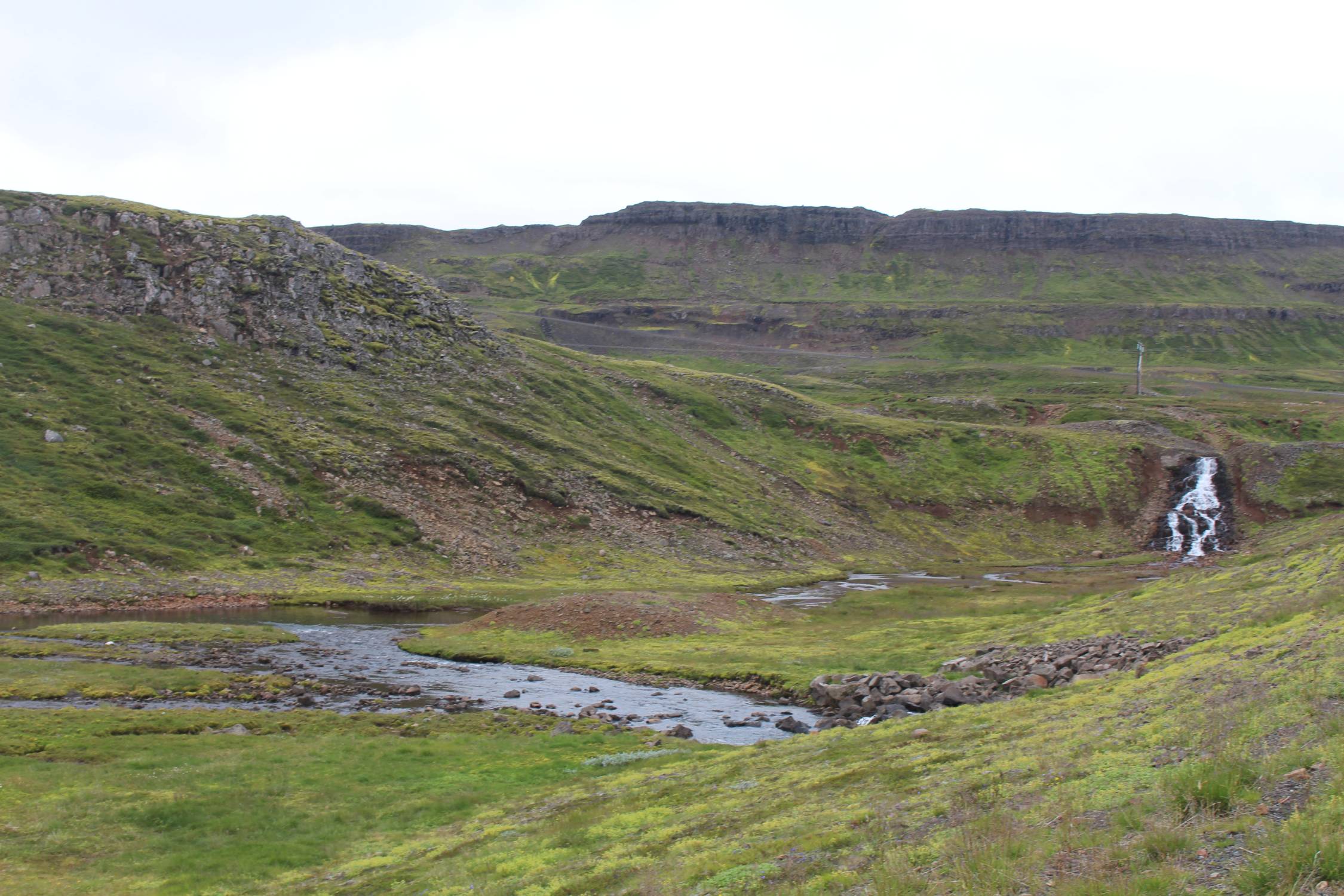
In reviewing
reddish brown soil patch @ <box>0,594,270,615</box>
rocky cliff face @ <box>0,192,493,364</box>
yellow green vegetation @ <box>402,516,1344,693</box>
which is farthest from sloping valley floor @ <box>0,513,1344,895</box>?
rocky cliff face @ <box>0,192,493,364</box>

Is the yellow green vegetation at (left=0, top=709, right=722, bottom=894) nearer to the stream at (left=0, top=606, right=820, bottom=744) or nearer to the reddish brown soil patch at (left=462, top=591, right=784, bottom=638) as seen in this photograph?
the stream at (left=0, top=606, right=820, bottom=744)

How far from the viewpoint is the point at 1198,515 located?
12938 centimetres

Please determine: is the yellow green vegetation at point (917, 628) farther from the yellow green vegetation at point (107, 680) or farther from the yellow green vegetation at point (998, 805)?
the yellow green vegetation at point (107, 680)

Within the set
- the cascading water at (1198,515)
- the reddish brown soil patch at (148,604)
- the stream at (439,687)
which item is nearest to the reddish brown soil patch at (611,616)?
the stream at (439,687)

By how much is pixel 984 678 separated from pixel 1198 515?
112 metres

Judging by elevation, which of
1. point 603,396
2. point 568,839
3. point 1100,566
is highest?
point 603,396

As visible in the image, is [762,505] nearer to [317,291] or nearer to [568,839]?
[317,291]

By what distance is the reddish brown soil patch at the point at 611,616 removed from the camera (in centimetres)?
6319

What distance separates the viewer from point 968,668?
40969 millimetres

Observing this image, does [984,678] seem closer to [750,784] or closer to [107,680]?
[750,784]

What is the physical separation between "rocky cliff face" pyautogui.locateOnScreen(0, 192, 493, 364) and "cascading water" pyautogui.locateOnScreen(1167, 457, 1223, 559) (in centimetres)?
10928

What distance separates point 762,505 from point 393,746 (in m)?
93.3

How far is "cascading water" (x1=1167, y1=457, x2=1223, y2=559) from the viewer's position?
11900 cm

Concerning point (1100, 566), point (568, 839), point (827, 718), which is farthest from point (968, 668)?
point (1100, 566)
